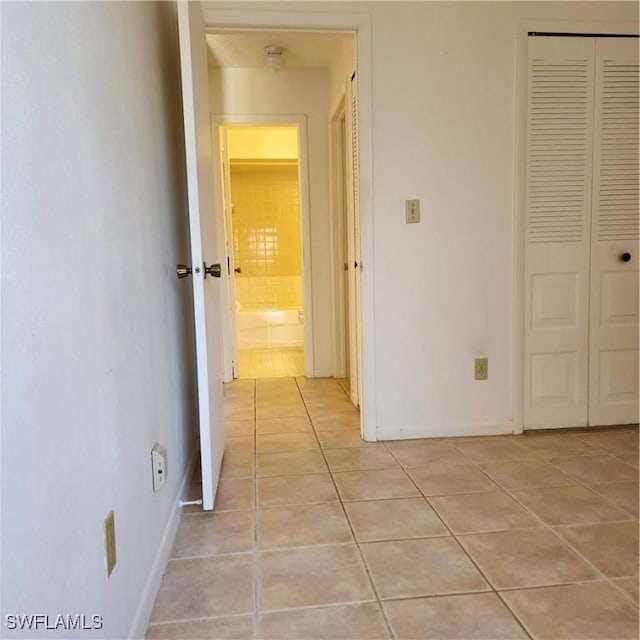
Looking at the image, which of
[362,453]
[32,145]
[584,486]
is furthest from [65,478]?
[584,486]

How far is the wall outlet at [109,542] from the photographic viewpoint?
99 centimetres

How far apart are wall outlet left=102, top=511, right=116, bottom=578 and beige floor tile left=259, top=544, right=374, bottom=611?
18.2 inches

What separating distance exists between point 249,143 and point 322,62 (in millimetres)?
2327

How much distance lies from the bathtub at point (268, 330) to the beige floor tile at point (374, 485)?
3.38 m

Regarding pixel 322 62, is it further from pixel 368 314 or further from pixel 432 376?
pixel 432 376

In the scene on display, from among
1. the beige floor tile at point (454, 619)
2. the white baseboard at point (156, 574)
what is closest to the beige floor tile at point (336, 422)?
the white baseboard at point (156, 574)

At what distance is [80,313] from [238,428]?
1.94 metres

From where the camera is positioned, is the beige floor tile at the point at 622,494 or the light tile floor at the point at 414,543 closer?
A: the light tile floor at the point at 414,543

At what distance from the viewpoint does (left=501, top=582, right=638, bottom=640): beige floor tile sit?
3.87 ft

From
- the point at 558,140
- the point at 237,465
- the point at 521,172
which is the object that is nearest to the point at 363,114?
the point at 521,172

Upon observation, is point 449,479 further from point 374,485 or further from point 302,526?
point 302,526

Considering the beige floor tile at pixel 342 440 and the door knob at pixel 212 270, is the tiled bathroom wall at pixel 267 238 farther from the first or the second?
the door knob at pixel 212 270

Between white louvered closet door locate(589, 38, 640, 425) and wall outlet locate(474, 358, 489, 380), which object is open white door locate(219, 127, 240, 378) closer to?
wall outlet locate(474, 358, 489, 380)

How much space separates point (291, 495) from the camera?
1927mm
